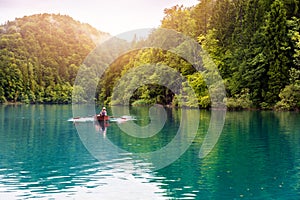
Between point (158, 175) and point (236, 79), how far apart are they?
47.0 m

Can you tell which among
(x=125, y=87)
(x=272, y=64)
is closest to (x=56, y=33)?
(x=125, y=87)

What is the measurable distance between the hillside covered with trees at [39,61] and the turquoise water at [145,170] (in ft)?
343

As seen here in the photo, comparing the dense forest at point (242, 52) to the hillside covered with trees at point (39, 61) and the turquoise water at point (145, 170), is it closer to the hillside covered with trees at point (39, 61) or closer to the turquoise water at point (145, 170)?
the turquoise water at point (145, 170)

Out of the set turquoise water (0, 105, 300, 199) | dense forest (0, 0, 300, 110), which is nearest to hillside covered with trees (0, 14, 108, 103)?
dense forest (0, 0, 300, 110)

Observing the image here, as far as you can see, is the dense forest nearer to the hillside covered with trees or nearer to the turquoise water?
the turquoise water

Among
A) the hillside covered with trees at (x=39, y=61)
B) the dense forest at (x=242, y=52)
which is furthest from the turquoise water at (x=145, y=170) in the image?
the hillside covered with trees at (x=39, y=61)

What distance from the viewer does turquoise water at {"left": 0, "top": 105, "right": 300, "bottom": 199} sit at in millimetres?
14680

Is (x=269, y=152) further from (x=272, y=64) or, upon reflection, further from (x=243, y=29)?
(x=243, y=29)

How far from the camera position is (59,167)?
19.2 meters

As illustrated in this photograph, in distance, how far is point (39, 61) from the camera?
152 meters

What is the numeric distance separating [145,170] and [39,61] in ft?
457

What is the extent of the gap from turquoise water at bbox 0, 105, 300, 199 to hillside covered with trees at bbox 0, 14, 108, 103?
10453 centimetres

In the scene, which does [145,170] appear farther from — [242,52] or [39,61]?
[39,61]

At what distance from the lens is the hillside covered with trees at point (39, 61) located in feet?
427
